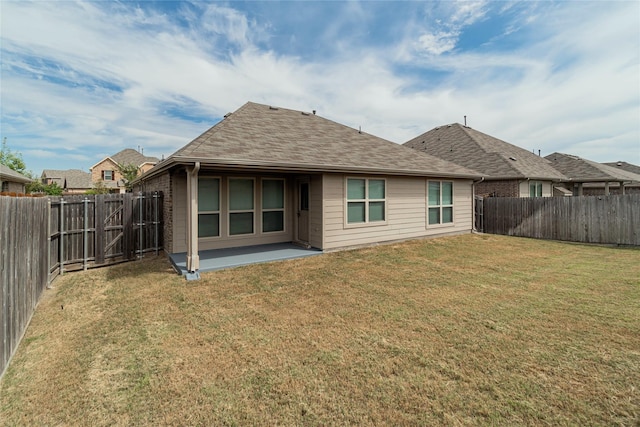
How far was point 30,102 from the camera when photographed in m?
19.4

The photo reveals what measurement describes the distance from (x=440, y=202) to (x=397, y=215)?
8.51 ft

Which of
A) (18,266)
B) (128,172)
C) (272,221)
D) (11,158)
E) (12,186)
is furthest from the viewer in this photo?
(11,158)

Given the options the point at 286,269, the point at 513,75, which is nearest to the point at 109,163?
the point at 286,269

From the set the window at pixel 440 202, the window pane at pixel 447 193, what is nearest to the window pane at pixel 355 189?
the window at pixel 440 202

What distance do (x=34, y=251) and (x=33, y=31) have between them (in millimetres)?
8079

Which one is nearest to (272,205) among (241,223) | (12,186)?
(241,223)

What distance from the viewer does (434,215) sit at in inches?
449

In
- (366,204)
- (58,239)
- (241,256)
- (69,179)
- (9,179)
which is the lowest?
(241,256)

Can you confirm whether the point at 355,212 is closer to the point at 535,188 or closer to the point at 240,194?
A: the point at 240,194

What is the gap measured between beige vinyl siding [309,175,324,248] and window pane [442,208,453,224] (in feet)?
19.7

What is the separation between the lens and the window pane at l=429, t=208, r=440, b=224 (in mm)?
11273

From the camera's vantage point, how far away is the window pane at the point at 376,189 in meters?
9.51

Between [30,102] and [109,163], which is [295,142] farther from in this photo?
[109,163]

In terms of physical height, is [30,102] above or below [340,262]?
above
